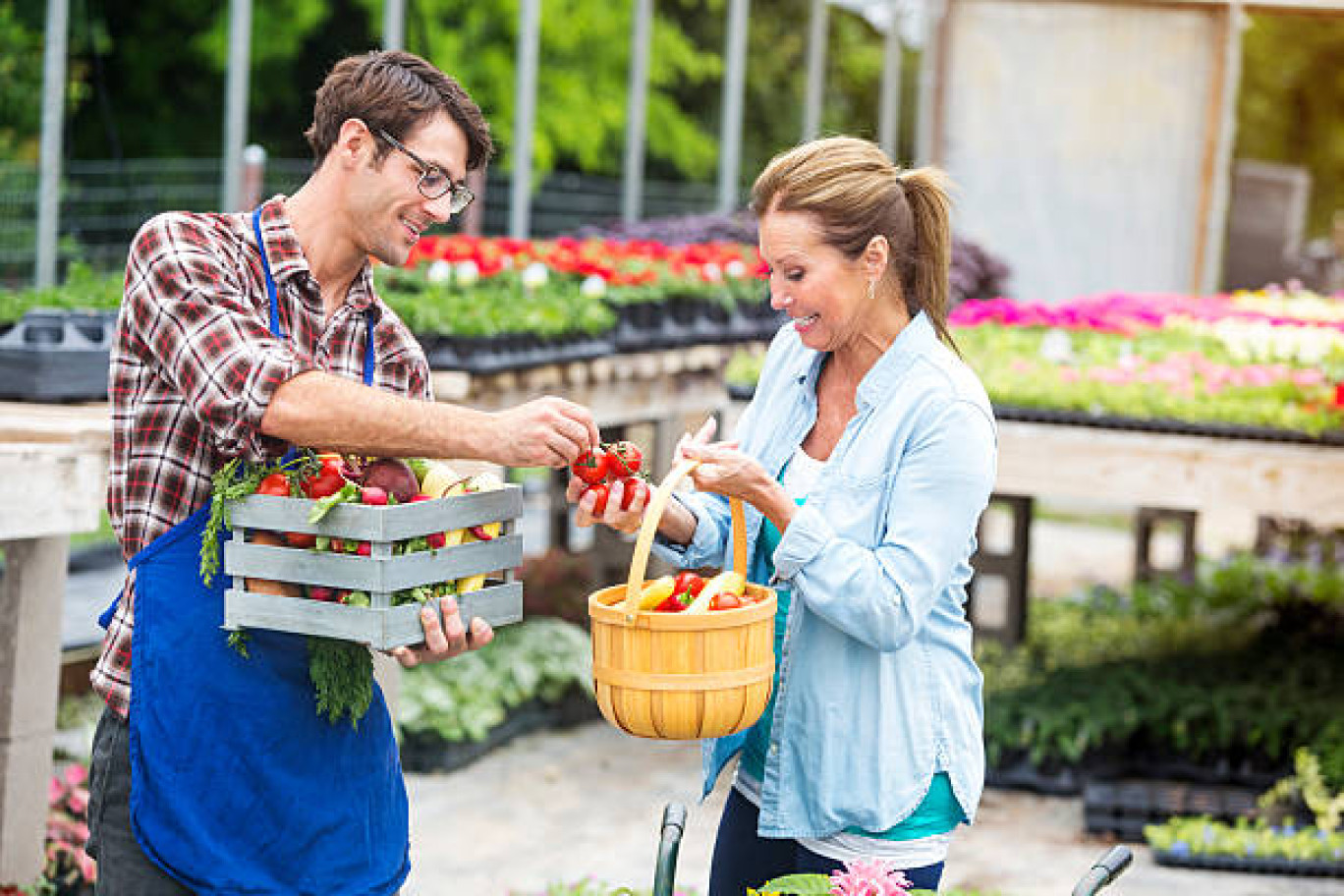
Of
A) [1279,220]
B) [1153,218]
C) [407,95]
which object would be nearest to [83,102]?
[1153,218]

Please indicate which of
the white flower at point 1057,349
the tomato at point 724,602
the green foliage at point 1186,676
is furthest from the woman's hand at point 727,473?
the white flower at point 1057,349

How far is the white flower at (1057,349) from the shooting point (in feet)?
21.9

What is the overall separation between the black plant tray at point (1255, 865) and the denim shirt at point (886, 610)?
277 centimetres

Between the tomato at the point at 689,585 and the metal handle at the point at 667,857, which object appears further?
the tomato at the point at 689,585

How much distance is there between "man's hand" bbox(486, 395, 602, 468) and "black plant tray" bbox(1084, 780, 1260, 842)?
12.3 ft

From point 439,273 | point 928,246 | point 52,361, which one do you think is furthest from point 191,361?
point 439,273

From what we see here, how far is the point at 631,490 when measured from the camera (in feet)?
8.39

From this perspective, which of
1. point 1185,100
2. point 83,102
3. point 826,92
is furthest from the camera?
point 826,92

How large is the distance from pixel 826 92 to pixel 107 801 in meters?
23.3

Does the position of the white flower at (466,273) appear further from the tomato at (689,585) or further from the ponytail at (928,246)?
the tomato at (689,585)

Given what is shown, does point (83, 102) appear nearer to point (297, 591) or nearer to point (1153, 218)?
point (1153, 218)

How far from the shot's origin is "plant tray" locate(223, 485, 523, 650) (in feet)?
7.11

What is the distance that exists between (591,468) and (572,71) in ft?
53.4

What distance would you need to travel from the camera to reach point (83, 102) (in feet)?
50.6
